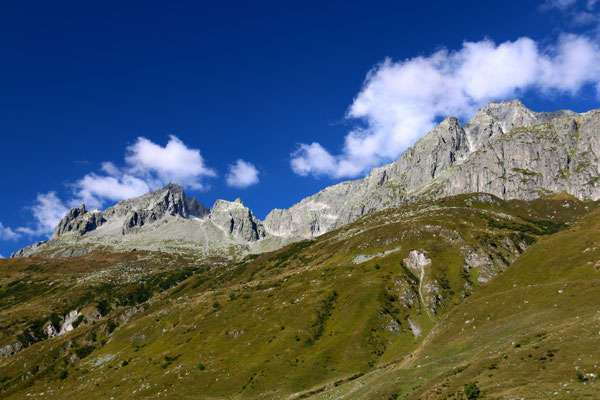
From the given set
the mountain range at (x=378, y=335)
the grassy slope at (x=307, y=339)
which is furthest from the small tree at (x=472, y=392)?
the grassy slope at (x=307, y=339)

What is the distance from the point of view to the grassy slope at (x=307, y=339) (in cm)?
6219

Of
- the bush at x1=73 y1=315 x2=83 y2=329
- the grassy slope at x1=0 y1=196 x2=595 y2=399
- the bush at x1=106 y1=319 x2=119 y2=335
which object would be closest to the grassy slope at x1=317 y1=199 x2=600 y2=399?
the grassy slope at x1=0 y1=196 x2=595 y2=399

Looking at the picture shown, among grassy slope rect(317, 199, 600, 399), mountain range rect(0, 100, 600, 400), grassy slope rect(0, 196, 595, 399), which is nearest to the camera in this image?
grassy slope rect(317, 199, 600, 399)

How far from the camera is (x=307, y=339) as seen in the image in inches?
3570

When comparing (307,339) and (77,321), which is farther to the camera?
(77,321)

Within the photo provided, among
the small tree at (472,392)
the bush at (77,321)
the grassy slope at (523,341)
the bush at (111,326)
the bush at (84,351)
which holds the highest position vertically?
the bush at (77,321)

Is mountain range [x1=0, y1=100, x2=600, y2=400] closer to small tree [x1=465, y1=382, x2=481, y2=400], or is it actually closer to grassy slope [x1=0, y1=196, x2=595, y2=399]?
small tree [x1=465, y1=382, x2=481, y2=400]

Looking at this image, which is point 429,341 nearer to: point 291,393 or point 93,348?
point 291,393

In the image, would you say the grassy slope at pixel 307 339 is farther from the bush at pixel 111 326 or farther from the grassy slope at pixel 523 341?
the bush at pixel 111 326

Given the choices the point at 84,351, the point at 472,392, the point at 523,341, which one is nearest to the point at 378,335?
the point at 523,341

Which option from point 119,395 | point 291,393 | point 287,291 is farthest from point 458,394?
point 287,291

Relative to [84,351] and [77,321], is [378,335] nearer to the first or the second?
[84,351]

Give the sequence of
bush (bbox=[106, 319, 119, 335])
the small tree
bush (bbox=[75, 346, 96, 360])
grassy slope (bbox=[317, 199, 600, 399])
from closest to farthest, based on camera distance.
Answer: grassy slope (bbox=[317, 199, 600, 399]) < the small tree < bush (bbox=[75, 346, 96, 360]) < bush (bbox=[106, 319, 119, 335])

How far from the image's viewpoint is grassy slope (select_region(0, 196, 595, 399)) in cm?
6219
